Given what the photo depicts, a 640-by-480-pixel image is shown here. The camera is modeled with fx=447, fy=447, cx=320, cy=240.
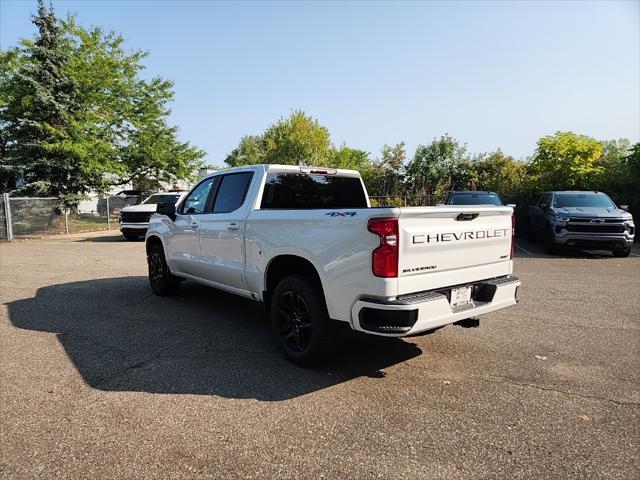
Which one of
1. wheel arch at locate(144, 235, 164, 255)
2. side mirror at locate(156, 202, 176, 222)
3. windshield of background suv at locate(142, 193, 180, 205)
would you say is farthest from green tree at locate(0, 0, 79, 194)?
side mirror at locate(156, 202, 176, 222)

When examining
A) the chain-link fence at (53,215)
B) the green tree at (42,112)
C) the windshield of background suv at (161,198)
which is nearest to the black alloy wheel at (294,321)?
the windshield of background suv at (161,198)

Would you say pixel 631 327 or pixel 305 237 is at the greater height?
pixel 305 237

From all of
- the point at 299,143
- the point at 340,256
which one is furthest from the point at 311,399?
the point at 299,143

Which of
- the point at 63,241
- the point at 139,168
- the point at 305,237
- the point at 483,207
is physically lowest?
the point at 63,241

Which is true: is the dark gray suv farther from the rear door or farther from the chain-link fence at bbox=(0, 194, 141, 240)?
the chain-link fence at bbox=(0, 194, 141, 240)

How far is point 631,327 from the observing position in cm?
548

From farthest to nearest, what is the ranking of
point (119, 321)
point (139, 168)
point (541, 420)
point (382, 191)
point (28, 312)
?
point (382, 191)
point (139, 168)
point (28, 312)
point (119, 321)
point (541, 420)

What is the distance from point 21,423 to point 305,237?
2599 mm

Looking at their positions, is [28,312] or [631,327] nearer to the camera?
[631,327]

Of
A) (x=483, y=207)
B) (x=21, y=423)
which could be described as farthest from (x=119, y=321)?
(x=483, y=207)

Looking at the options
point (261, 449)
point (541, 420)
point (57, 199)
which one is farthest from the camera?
point (57, 199)

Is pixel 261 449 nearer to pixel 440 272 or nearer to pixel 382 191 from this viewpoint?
pixel 440 272

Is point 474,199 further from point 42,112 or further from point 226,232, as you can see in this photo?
point 42,112

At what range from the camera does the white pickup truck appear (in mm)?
3463
